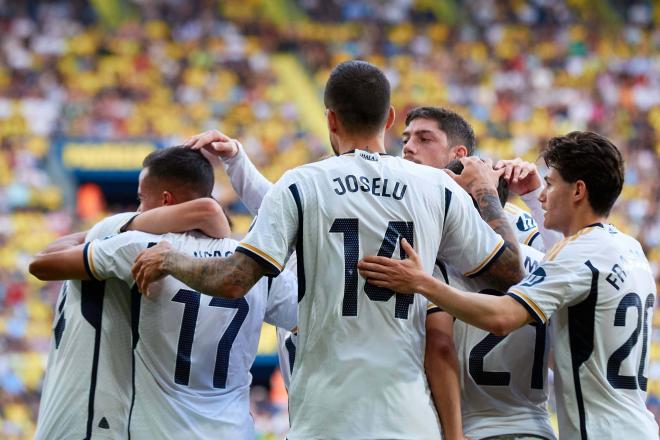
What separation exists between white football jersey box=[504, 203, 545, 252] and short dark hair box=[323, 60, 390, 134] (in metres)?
1.59

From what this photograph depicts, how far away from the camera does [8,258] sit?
20859mm

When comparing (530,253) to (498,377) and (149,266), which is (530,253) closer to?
(498,377)

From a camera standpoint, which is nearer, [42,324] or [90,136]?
[42,324]

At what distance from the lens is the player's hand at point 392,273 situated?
413cm

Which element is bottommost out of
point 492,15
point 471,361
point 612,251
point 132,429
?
point 132,429

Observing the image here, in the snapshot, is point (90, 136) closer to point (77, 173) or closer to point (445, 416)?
point (77, 173)

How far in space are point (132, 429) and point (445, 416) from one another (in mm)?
1586

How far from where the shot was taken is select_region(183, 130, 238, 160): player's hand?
17.8 ft

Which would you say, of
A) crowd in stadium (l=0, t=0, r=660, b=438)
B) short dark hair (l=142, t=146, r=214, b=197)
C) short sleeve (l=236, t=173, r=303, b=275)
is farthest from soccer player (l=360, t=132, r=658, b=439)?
crowd in stadium (l=0, t=0, r=660, b=438)

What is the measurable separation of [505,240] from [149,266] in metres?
1.58

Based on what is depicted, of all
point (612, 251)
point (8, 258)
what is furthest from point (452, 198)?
point (8, 258)

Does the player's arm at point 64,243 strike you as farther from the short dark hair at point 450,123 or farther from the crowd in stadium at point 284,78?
the crowd in stadium at point 284,78

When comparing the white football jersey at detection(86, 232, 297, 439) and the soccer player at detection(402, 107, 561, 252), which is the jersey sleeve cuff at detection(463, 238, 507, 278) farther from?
the white football jersey at detection(86, 232, 297, 439)

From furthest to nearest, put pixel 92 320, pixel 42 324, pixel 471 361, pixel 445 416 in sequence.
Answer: pixel 42 324, pixel 92 320, pixel 471 361, pixel 445 416
